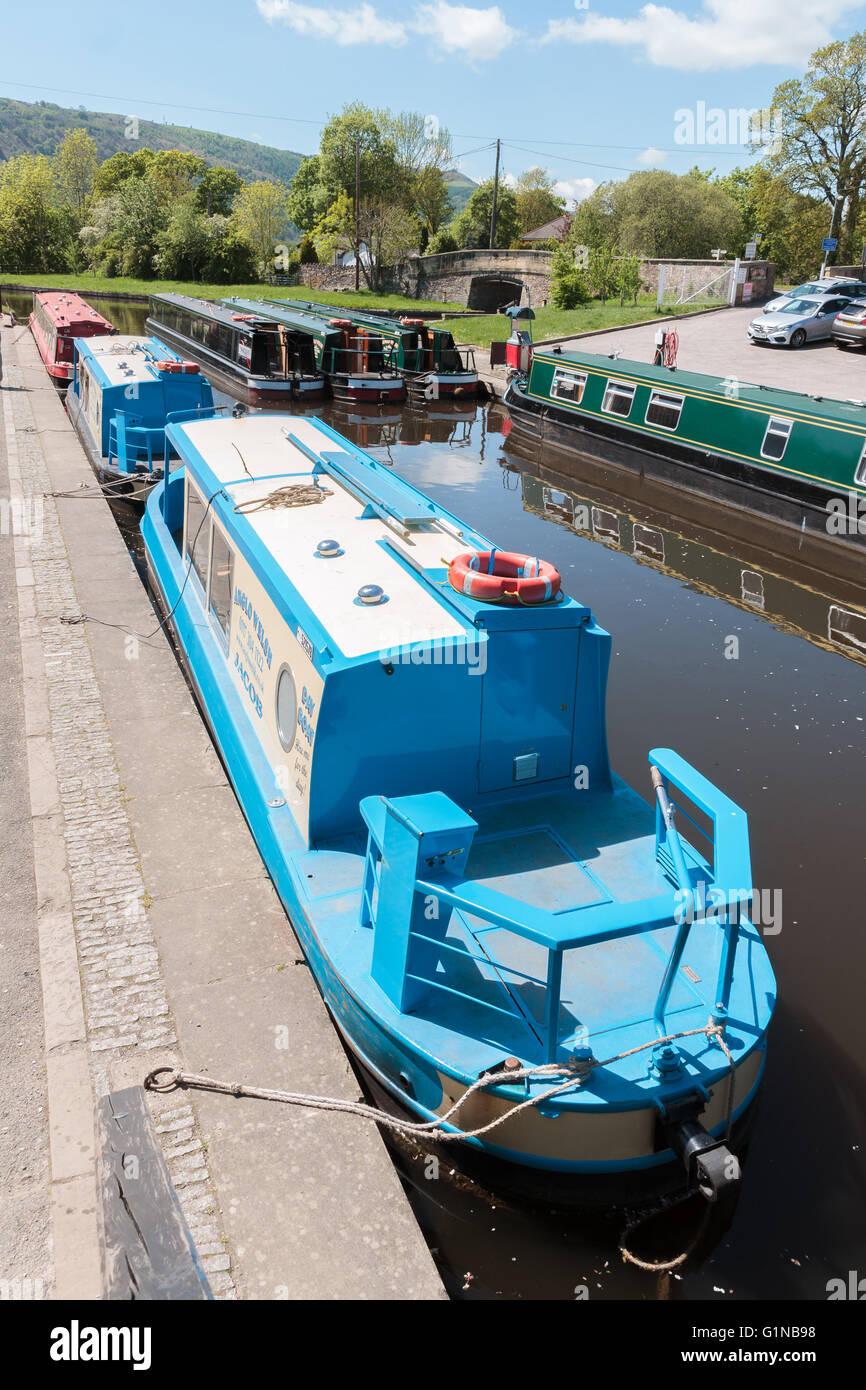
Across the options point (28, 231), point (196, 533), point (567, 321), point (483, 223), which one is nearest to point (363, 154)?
point (483, 223)

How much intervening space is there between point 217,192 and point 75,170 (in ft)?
72.4

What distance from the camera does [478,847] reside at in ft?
18.7

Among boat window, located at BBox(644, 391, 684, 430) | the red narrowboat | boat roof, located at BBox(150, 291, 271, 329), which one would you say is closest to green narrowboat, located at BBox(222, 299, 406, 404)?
boat roof, located at BBox(150, 291, 271, 329)

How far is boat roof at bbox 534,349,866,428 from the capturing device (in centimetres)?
1647

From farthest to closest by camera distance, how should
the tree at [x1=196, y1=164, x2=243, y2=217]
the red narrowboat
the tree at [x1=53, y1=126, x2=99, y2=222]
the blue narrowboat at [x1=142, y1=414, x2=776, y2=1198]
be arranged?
the tree at [x1=53, y1=126, x2=99, y2=222], the tree at [x1=196, y1=164, x2=243, y2=217], the red narrowboat, the blue narrowboat at [x1=142, y1=414, x2=776, y2=1198]

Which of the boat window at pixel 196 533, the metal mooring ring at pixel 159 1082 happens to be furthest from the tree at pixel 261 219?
the metal mooring ring at pixel 159 1082

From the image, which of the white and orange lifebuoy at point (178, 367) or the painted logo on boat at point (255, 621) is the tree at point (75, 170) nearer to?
the white and orange lifebuoy at point (178, 367)

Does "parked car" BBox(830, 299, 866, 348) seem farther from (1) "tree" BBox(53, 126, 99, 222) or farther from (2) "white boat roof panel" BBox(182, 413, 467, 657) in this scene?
(1) "tree" BBox(53, 126, 99, 222)

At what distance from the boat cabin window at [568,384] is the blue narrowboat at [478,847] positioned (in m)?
15.6

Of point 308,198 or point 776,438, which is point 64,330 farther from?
point 308,198

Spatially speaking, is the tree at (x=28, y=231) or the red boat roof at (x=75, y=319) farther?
the tree at (x=28, y=231)

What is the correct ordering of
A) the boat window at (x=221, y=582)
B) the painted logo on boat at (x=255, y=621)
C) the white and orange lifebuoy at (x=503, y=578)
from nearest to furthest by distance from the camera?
the white and orange lifebuoy at (x=503, y=578)
the painted logo on boat at (x=255, y=621)
the boat window at (x=221, y=582)

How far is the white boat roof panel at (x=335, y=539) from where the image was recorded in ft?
19.2

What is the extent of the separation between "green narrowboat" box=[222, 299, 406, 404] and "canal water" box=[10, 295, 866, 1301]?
28.9ft
